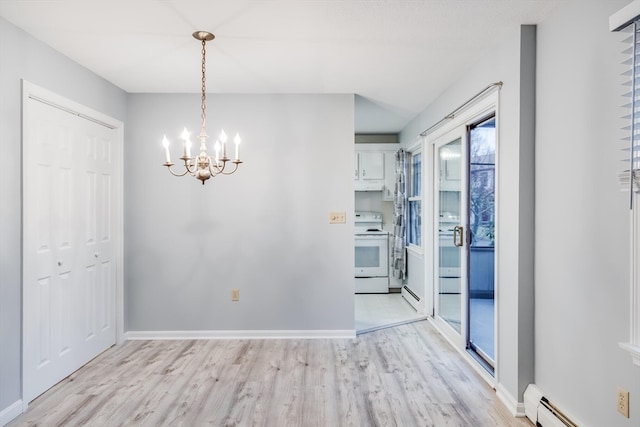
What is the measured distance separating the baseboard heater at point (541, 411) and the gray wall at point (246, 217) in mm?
1858

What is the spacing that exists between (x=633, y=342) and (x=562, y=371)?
73 cm

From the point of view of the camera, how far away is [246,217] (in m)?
3.98

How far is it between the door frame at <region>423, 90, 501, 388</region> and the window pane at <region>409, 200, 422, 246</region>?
460mm

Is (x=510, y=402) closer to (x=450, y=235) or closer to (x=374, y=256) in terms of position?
(x=450, y=235)

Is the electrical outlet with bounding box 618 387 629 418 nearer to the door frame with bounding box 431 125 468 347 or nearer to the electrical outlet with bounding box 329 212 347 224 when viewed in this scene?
the door frame with bounding box 431 125 468 347

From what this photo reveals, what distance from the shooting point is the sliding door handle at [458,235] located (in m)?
3.56

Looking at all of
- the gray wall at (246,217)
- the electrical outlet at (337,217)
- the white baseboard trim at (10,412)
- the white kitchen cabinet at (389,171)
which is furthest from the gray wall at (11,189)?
the white kitchen cabinet at (389,171)

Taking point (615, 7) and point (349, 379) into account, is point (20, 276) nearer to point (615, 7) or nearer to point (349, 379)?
point (349, 379)

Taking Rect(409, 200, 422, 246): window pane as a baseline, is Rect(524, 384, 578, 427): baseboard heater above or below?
below

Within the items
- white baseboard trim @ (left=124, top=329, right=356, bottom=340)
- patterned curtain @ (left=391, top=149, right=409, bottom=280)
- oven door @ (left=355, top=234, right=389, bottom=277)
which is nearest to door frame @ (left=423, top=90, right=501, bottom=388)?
patterned curtain @ (left=391, top=149, right=409, bottom=280)

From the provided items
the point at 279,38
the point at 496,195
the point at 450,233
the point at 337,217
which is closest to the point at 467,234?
the point at 450,233

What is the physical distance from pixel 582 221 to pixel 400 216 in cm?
366

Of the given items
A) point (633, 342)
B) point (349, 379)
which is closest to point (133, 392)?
point (349, 379)

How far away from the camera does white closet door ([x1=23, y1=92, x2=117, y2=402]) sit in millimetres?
2660
